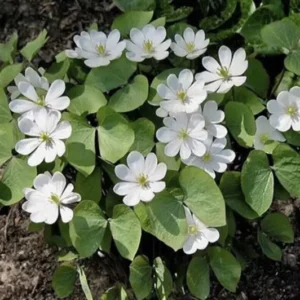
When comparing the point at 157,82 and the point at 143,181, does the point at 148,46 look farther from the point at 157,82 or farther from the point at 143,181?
the point at 143,181

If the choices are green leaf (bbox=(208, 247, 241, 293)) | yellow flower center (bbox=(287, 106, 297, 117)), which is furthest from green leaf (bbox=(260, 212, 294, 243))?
yellow flower center (bbox=(287, 106, 297, 117))

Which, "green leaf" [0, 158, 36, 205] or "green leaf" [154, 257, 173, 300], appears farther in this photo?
"green leaf" [154, 257, 173, 300]

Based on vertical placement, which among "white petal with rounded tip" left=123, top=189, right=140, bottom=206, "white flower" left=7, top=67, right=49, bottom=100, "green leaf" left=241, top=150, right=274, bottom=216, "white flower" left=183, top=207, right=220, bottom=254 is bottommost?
"white flower" left=183, top=207, right=220, bottom=254

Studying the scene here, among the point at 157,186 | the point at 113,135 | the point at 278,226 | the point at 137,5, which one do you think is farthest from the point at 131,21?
the point at 278,226

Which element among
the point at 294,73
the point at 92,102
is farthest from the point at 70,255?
the point at 294,73

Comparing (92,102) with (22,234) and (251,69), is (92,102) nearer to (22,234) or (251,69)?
(251,69)

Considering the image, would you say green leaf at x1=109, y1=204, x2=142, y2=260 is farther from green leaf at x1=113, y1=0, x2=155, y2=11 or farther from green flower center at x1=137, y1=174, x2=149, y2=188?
green leaf at x1=113, y1=0, x2=155, y2=11
